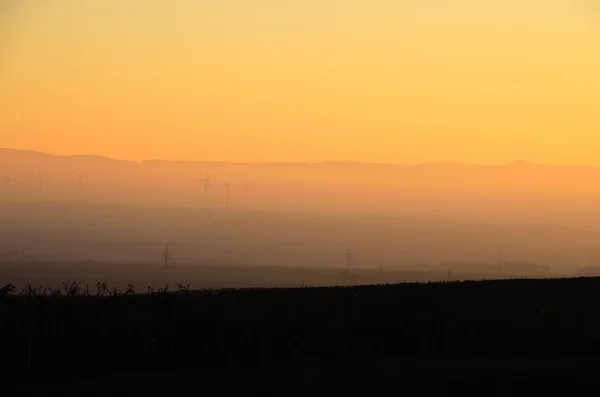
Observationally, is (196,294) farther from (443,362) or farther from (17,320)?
(443,362)

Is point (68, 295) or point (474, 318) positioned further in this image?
point (474, 318)

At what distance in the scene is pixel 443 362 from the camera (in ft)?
88.9

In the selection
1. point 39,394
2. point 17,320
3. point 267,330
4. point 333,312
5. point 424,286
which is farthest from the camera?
point 424,286

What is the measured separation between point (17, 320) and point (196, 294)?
629cm

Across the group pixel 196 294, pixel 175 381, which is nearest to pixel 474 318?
pixel 196 294

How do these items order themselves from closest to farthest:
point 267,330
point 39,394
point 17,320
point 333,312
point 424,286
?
point 39,394, point 17,320, point 267,330, point 333,312, point 424,286

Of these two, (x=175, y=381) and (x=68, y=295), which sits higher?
(x=68, y=295)

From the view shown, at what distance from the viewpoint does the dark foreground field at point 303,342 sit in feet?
81.1

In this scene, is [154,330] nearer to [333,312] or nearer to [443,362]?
[333,312]

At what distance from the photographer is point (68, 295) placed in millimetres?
29234

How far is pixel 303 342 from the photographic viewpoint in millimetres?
28453

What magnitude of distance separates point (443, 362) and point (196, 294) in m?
8.81

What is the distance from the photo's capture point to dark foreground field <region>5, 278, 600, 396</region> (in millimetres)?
→ 24734

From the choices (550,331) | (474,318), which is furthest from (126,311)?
(550,331)
